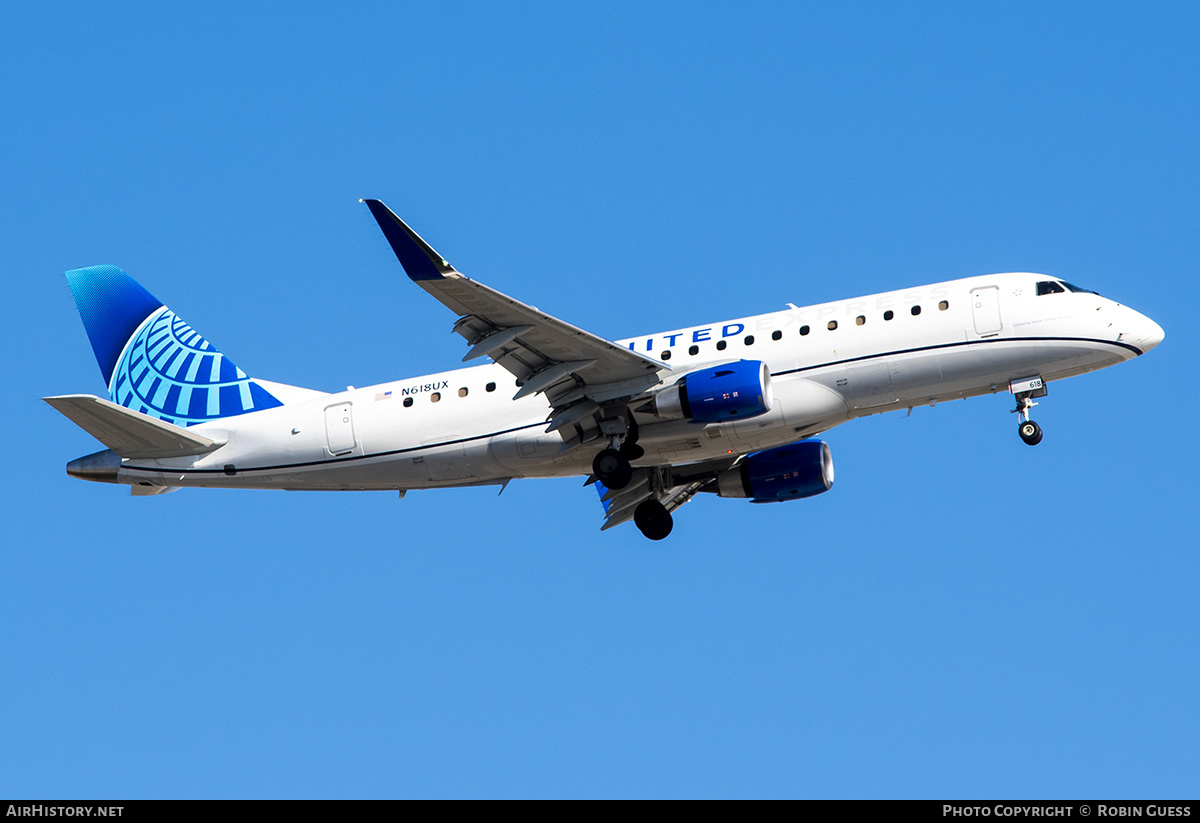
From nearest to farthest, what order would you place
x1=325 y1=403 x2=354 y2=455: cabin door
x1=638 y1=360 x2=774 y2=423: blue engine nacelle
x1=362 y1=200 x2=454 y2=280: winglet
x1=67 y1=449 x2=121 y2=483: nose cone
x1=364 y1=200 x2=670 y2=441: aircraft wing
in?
x1=362 y1=200 x2=454 y2=280: winglet < x1=364 y1=200 x2=670 y2=441: aircraft wing < x1=638 y1=360 x2=774 y2=423: blue engine nacelle < x1=325 y1=403 x2=354 y2=455: cabin door < x1=67 y1=449 x2=121 y2=483: nose cone

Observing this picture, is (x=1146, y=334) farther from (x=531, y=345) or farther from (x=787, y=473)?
(x=531, y=345)

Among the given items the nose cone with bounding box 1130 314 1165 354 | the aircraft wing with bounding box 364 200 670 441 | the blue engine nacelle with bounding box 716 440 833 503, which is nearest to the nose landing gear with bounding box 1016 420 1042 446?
the nose cone with bounding box 1130 314 1165 354

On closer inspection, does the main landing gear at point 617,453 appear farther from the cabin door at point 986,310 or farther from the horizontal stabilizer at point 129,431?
the horizontal stabilizer at point 129,431

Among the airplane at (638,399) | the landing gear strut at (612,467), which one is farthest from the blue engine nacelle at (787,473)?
the landing gear strut at (612,467)

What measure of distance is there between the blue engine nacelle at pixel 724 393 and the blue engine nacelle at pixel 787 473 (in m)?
4.94

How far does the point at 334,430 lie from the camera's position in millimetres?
34406

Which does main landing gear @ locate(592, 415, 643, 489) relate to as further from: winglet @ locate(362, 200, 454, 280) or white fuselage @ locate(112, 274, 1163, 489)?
winglet @ locate(362, 200, 454, 280)

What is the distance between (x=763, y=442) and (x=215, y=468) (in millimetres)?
14315

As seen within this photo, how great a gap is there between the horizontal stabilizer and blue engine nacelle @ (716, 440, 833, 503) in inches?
558

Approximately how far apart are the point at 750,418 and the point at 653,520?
6174mm

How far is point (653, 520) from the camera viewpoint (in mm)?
36250

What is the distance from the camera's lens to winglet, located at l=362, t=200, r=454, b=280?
2656 cm

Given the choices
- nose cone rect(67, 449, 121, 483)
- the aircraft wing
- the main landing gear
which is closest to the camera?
the aircraft wing
